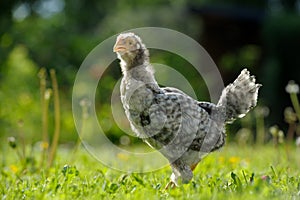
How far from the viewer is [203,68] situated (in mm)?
17047

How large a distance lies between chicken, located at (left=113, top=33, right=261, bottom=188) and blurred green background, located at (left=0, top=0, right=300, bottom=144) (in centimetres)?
480

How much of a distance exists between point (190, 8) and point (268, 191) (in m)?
14.1

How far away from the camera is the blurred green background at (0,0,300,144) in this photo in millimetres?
11805

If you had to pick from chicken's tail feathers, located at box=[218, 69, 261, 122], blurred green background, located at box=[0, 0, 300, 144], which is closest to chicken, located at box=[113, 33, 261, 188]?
chicken's tail feathers, located at box=[218, 69, 261, 122]

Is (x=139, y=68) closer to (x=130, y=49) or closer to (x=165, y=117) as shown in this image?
(x=130, y=49)

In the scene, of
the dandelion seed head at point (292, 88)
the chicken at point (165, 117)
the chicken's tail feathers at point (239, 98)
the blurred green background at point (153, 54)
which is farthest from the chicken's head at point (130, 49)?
the blurred green background at point (153, 54)

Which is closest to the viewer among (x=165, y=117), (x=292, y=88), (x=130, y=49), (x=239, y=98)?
(x=165, y=117)

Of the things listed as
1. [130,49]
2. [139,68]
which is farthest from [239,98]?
[130,49]

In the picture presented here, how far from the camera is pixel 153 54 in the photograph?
1573cm

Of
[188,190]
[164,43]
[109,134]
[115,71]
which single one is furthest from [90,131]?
[188,190]

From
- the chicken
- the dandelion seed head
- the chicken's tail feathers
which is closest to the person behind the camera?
the chicken

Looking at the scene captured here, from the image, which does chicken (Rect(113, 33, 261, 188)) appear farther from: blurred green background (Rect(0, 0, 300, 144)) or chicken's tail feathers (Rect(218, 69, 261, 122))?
blurred green background (Rect(0, 0, 300, 144))

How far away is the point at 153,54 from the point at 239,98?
1139cm

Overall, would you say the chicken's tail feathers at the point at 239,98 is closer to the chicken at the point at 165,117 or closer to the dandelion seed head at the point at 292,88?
the chicken at the point at 165,117
